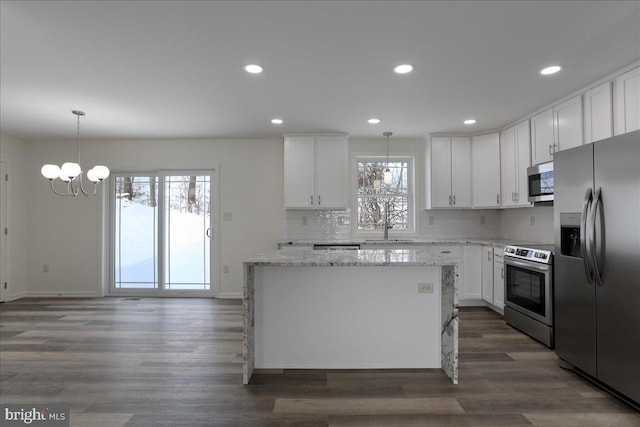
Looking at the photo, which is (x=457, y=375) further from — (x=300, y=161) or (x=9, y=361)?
(x=9, y=361)

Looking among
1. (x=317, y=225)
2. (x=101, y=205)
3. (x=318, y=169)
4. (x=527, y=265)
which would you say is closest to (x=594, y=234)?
(x=527, y=265)

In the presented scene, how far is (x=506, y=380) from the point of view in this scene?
2.59 m

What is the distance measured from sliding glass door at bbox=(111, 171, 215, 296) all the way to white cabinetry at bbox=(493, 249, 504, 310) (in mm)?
4000

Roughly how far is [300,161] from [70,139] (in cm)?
365

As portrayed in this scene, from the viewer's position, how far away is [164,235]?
5.43 metres

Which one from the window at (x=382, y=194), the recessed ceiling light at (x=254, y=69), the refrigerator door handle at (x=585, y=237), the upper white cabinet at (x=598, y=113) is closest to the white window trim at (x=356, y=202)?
the window at (x=382, y=194)

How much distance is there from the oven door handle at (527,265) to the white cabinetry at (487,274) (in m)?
0.52

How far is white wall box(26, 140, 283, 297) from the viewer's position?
17.6 feet

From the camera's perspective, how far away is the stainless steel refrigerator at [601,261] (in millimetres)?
2166

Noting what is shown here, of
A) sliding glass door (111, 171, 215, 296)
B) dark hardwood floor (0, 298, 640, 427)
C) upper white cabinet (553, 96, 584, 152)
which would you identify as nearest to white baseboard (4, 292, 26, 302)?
sliding glass door (111, 171, 215, 296)

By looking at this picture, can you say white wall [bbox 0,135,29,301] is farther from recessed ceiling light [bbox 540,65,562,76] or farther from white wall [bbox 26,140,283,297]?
recessed ceiling light [bbox 540,65,562,76]

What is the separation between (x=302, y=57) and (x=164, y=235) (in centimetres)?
390

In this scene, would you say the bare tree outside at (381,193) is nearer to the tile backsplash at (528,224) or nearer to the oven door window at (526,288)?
the tile backsplash at (528,224)

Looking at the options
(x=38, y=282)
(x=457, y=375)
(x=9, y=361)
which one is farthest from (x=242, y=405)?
(x=38, y=282)
